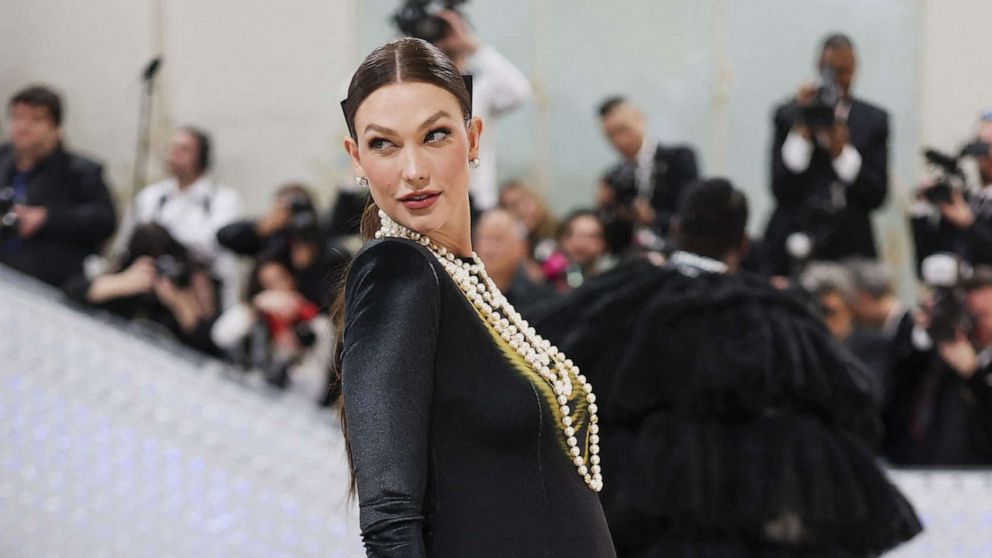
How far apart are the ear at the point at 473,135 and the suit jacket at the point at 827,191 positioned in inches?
135

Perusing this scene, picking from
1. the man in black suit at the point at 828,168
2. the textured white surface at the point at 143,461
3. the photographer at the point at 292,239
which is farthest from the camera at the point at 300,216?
the man in black suit at the point at 828,168

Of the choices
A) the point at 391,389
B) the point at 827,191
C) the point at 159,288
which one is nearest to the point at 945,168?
the point at 827,191

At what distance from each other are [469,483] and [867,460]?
1.85 metres

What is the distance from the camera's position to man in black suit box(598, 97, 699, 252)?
5203 mm

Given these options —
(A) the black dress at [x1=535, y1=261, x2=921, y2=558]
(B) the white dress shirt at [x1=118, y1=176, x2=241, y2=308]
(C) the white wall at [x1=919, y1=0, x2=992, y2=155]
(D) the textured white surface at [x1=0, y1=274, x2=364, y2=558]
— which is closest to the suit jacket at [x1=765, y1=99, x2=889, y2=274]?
(D) the textured white surface at [x1=0, y1=274, x2=364, y2=558]

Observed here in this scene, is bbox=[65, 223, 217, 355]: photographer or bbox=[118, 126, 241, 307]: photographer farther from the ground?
bbox=[118, 126, 241, 307]: photographer

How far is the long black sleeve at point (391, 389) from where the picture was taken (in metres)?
1.40

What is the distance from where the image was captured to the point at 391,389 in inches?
55.3

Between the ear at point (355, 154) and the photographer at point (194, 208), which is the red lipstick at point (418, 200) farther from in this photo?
the photographer at point (194, 208)

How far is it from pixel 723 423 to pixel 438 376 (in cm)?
170

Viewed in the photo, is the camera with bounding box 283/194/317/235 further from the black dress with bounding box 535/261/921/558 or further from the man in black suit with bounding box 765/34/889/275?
the black dress with bounding box 535/261/921/558

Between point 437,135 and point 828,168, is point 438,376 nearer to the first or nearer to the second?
point 437,135

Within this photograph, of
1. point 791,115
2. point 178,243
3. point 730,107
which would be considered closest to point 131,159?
point 178,243

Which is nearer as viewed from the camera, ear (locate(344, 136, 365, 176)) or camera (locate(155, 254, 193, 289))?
ear (locate(344, 136, 365, 176))
